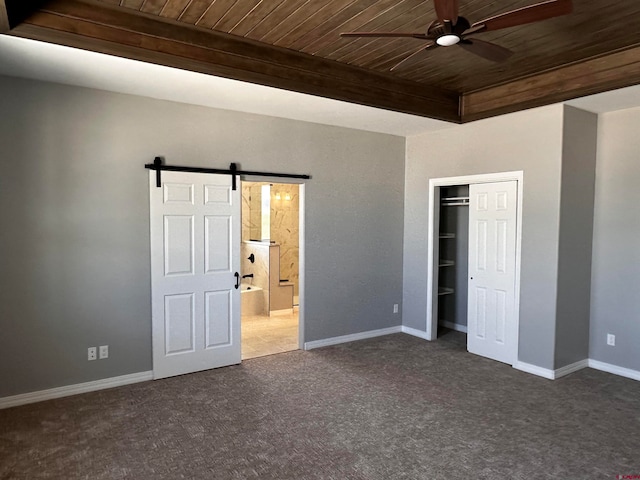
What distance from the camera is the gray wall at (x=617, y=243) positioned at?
14.5 feet

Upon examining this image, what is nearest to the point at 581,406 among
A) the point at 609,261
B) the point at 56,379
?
the point at 609,261

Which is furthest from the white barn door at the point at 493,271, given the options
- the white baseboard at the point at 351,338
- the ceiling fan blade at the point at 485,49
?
the ceiling fan blade at the point at 485,49

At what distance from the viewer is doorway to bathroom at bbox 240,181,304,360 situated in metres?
5.77

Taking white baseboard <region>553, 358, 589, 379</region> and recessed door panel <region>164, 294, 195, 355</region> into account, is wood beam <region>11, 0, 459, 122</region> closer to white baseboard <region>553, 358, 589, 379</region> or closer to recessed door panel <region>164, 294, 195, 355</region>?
recessed door panel <region>164, 294, 195, 355</region>

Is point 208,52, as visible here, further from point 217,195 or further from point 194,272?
point 194,272

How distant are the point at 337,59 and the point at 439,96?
1485 millimetres

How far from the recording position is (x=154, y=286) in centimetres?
425

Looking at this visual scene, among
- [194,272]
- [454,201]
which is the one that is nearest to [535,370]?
[454,201]

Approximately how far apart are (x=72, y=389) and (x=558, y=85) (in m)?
5.18

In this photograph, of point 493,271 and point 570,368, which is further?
point 493,271

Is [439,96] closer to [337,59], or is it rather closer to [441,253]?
[337,59]

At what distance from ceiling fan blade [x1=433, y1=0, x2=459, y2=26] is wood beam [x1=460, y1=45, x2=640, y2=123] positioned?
2046 mm

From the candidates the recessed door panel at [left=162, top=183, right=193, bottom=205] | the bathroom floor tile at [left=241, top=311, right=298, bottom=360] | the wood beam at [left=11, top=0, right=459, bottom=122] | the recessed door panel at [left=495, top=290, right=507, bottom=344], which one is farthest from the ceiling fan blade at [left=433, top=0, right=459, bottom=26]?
the bathroom floor tile at [left=241, top=311, right=298, bottom=360]

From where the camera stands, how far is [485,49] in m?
2.91
